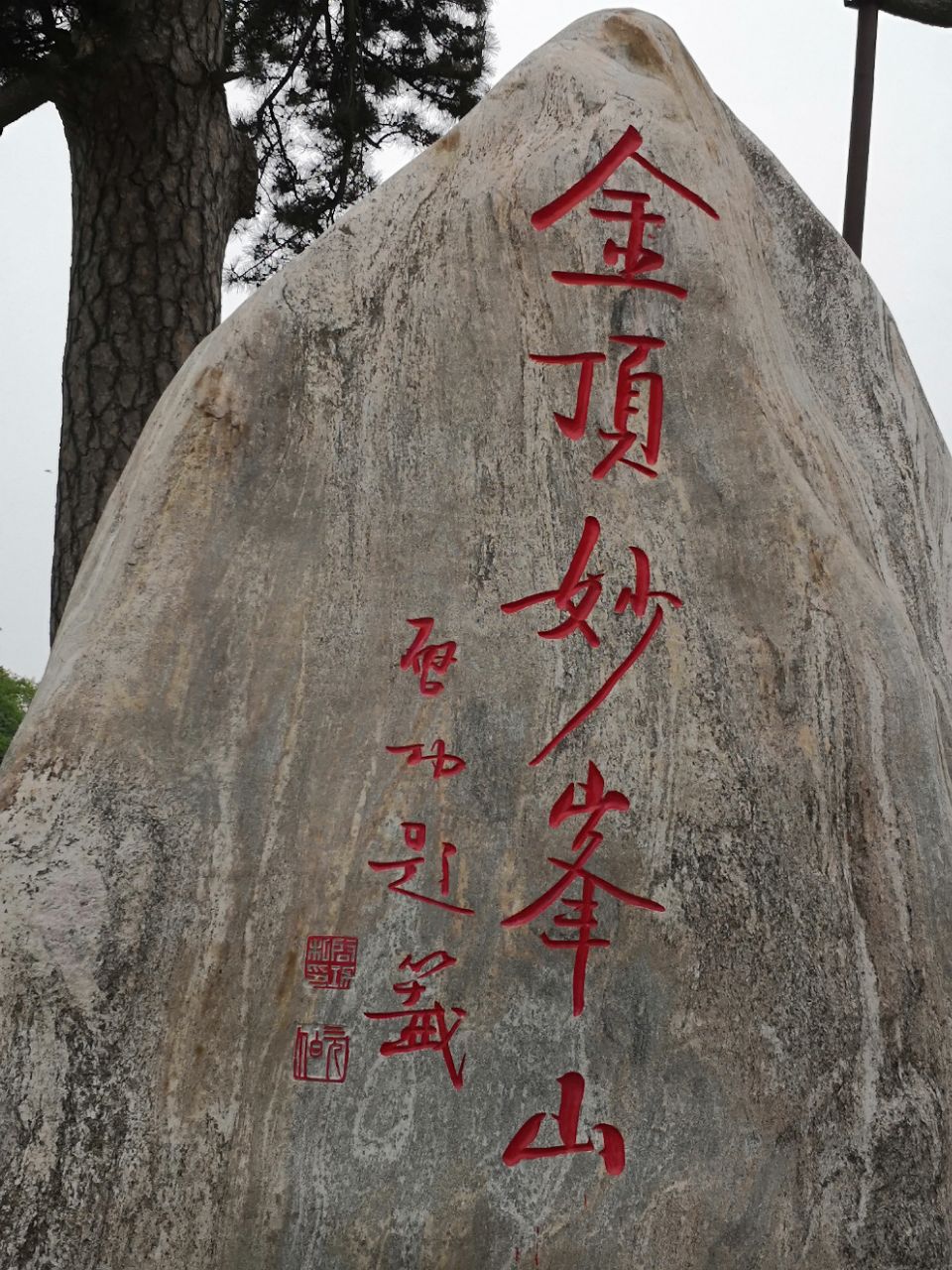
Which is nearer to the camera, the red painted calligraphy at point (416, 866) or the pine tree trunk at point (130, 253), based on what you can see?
the red painted calligraphy at point (416, 866)

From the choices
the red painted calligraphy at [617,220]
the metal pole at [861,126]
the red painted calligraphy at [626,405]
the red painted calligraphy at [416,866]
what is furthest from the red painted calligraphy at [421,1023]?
the metal pole at [861,126]

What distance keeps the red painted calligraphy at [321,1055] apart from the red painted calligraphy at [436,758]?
52cm

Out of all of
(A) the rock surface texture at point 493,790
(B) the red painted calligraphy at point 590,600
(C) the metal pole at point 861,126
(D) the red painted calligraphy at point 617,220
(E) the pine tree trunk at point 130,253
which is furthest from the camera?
(C) the metal pole at point 861,126

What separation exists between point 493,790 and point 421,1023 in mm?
455

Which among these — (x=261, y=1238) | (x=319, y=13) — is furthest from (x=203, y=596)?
(x=319, y=13)

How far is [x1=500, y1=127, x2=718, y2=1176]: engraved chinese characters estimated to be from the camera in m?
2.27

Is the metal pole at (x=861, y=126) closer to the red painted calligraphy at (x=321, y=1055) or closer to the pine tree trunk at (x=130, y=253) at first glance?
the pine tree trunk at (x=130, y=253)

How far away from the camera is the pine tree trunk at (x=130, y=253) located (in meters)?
4.05

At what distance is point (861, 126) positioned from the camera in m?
4.53

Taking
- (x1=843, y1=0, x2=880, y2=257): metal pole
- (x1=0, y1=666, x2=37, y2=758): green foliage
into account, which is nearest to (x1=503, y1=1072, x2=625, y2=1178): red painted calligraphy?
(x1=843, y1=0, x2=880, y2=257): metal pole

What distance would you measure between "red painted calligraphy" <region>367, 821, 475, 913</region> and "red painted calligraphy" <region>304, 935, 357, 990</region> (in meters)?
0.14

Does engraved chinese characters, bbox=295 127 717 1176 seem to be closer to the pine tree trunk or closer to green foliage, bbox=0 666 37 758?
the pine tree trunk

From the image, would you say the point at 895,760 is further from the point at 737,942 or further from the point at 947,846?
the point at 737,942

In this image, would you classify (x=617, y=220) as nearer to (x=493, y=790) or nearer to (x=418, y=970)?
(x=493, y=790)
